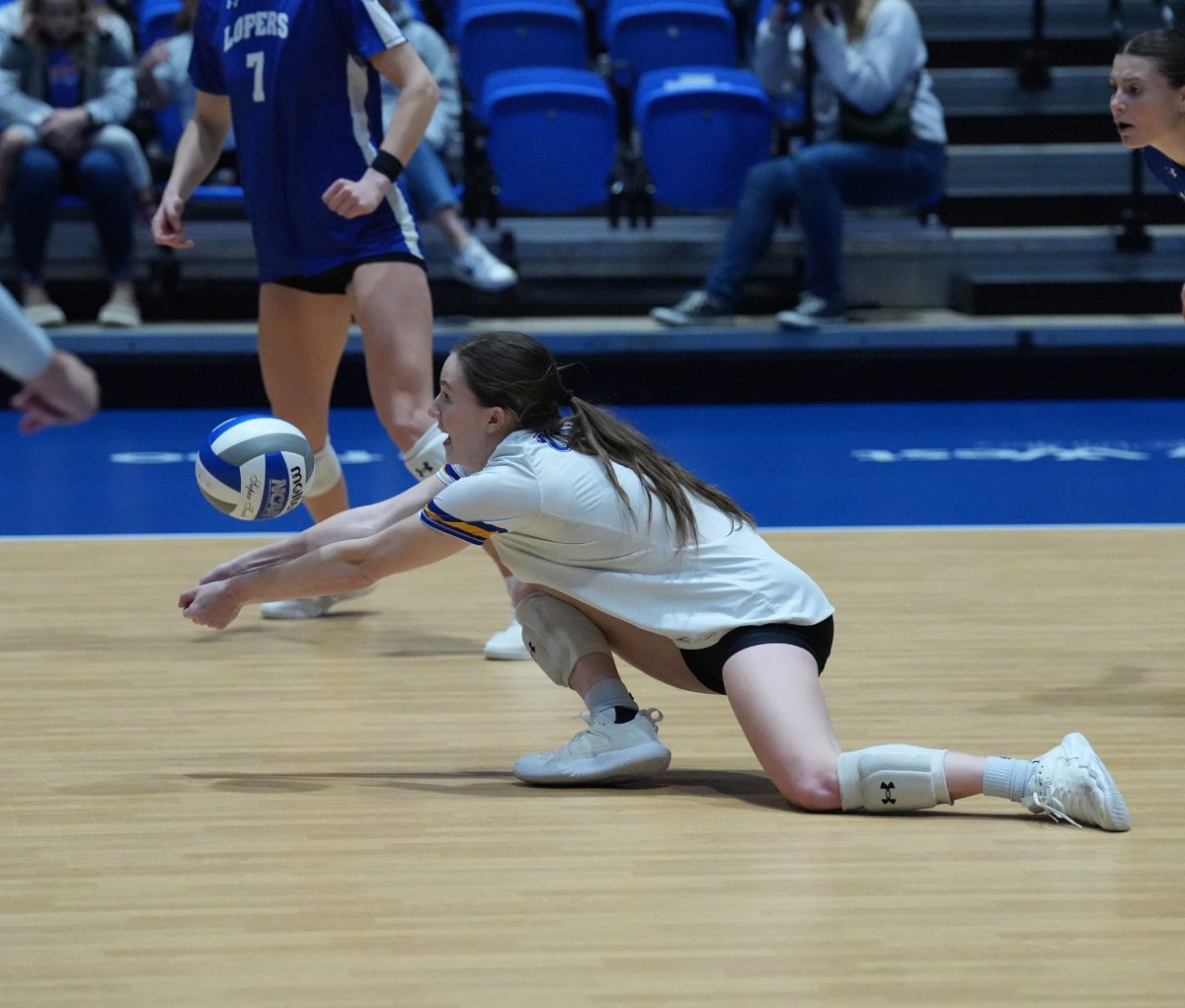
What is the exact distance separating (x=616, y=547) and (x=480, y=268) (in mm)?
5145

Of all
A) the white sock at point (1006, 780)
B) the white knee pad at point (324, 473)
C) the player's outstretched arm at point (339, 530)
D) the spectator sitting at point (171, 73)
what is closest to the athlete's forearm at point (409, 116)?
the white knee pad at point (324, 473)

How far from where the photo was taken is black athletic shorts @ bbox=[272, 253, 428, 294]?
4.30m

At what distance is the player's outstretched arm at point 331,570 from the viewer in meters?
3.11

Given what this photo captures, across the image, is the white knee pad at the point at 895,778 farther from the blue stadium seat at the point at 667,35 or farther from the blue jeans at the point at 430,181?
the blue stadium seat at the point at 667,35

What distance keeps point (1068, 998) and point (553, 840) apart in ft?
3.08

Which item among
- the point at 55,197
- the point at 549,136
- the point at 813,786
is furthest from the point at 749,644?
the point at 55,197

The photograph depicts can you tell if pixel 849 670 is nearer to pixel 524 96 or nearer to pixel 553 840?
pixel 553 840

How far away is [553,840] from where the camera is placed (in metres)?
2.89

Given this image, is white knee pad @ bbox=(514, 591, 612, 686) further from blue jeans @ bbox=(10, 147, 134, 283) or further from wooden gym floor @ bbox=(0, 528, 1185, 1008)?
blue jeans @ bbox=(10, 147, 134, 283)

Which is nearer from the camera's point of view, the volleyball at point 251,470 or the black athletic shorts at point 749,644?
the black athletic shorts at point 749,644

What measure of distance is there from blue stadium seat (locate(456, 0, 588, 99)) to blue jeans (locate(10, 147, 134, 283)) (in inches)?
76.1

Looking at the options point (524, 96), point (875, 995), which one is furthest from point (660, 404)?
point (875, 995)

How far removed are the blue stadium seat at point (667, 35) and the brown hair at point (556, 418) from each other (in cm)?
622

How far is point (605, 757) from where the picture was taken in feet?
10.3
